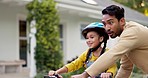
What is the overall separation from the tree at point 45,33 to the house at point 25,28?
15.3 inches

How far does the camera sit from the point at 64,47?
16.4 metres

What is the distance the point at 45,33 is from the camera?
37.8 ft

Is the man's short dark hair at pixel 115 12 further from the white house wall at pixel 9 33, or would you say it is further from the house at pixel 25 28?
the white house wall at pixel 9 33

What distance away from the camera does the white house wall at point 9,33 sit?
43.3 feet

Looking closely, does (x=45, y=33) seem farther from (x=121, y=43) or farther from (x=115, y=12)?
(x=121, y=43)

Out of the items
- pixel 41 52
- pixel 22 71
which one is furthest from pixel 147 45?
pixel 22 71

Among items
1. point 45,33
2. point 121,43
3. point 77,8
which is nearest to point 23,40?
point 45,33

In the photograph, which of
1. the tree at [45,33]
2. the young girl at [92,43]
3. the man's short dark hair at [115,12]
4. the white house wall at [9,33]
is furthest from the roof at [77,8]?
the man's short dark hair at [115,12]

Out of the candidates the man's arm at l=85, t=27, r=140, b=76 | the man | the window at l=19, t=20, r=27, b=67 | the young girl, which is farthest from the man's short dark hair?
the window at l=19, t=20, r=27, b=67

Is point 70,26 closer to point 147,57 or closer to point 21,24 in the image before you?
point 21,24

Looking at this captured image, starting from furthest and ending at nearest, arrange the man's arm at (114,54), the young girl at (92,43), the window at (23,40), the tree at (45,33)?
1. the window at (23,40)
2. the tree at (45,33)
3. the young girl at (92,43)
4. the man's arm at (114,54)

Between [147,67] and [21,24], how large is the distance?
1227 centimetres

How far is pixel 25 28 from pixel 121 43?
12.6m

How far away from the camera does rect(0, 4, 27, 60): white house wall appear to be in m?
13.2
